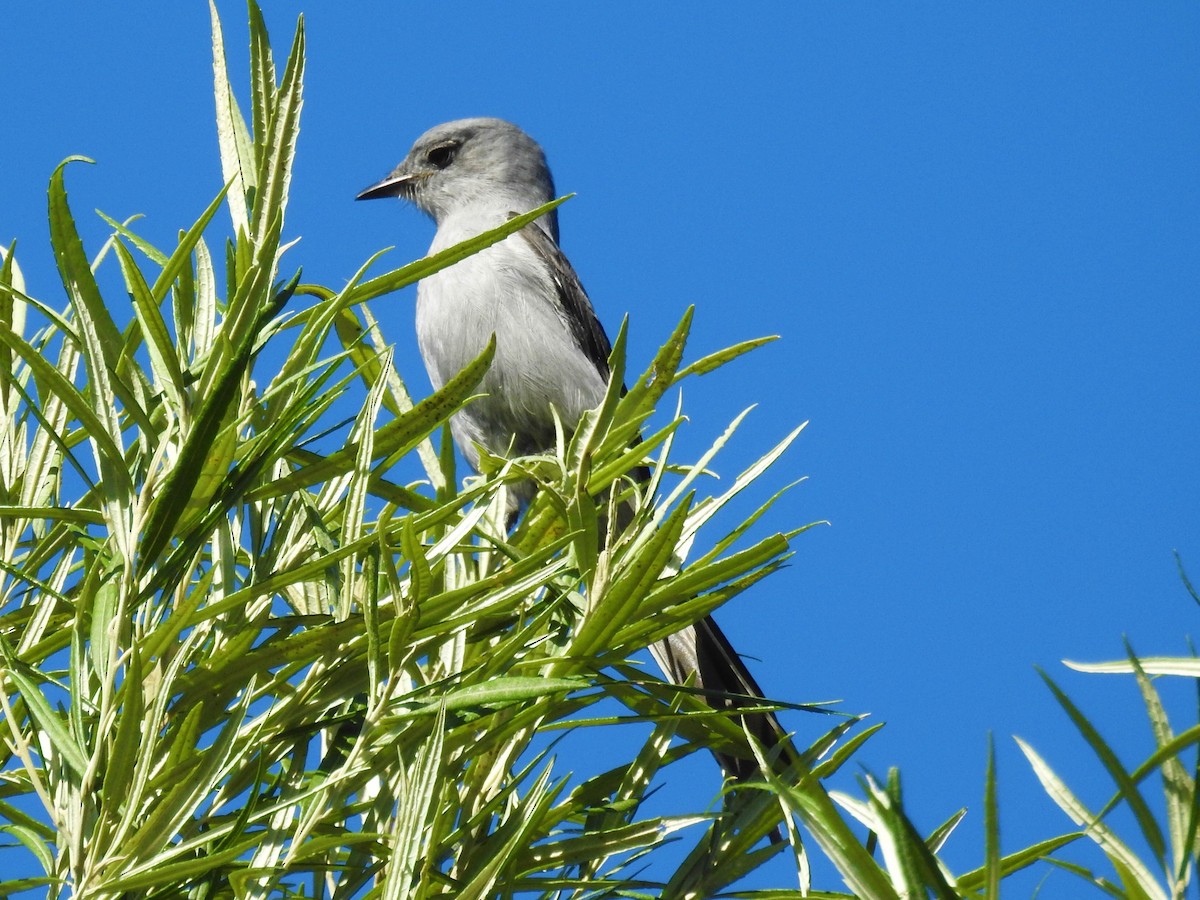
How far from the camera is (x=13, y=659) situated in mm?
1140

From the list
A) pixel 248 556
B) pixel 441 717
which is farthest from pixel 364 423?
pixel 441 717

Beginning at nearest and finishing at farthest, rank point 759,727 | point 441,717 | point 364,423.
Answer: point 441,717, point 364,423, point 759,727

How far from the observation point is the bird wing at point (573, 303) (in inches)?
189

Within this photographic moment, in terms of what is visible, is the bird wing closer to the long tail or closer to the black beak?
the black beak

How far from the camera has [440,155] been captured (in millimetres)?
5887

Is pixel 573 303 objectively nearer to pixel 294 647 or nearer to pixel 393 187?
pixel 393 187

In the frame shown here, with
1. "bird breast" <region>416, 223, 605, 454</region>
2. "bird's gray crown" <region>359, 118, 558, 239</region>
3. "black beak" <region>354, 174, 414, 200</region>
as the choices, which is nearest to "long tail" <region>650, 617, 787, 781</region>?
"bird breast" <region>416, 223, 605, 454</region>

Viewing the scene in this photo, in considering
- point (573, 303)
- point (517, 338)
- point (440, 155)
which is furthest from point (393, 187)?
point (517, 338)

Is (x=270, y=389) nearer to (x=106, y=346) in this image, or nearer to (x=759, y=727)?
(x=106, y=346)

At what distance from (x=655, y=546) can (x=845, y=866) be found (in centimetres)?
42

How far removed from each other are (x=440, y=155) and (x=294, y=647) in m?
4.85

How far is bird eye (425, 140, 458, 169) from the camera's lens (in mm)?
5867

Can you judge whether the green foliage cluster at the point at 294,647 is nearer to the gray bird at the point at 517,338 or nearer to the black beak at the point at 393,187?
the gray bird at the point at 517,338

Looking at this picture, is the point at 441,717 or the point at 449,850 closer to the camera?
the point at 441,717
